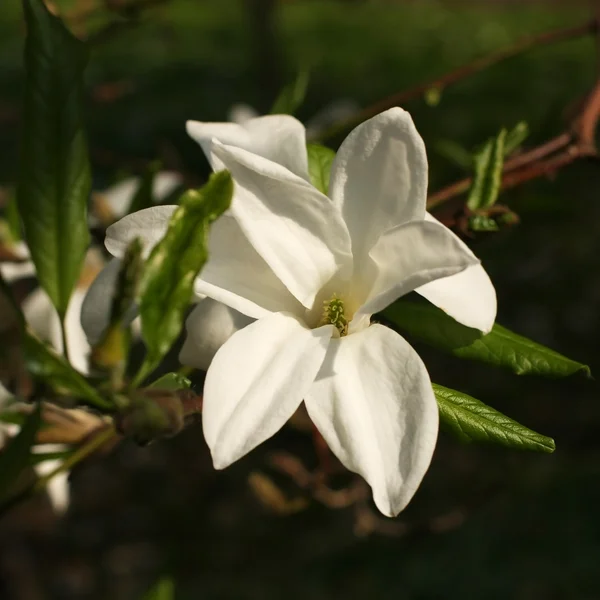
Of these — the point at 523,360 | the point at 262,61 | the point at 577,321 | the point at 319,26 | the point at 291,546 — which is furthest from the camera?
the point at 319,26

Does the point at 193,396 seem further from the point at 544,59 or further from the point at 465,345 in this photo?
the point at 544,59

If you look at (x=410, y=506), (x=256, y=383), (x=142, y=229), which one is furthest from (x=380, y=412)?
(x=410, y=506)

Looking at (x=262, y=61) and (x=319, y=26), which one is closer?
(x=262, y=61)

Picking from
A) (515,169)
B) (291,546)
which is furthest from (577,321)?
(515,169)

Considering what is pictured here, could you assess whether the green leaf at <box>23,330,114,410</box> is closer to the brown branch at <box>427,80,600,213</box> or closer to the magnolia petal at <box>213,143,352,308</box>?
the magnolia petal at <box>213,143,352,308</box>

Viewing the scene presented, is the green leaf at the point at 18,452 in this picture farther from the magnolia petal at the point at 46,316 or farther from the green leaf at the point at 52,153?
the magnolia petal at the point at 46,316

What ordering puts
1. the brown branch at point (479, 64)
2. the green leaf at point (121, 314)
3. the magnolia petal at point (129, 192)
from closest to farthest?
1. the green leaf at point (121, 314)
2. the brown branch at point (479, 64)
3. the magnolia petal at point (129, 192)

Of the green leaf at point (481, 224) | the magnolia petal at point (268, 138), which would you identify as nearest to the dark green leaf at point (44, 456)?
the magnolia petal at point (268, 138)

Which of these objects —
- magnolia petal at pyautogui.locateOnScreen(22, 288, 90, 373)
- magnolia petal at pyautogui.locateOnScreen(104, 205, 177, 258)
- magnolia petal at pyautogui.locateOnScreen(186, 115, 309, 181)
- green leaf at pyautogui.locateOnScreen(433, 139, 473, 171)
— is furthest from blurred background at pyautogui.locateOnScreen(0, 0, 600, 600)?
magnolia petal at pyautogui.locateOnScreen(104, 205, 177, 258)
